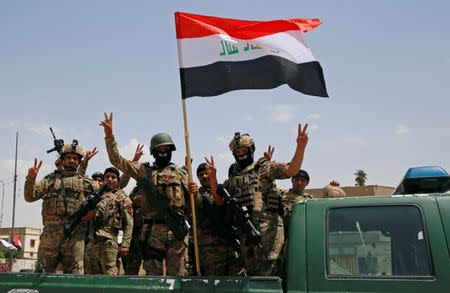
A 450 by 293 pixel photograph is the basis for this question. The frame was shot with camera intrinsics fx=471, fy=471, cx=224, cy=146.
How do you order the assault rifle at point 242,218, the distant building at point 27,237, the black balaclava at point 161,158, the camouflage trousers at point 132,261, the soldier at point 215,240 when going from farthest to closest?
the distant building at point 27,237 → the camouflage trousers at point 132,261 → the soldier at point 215,240 → the black balaclava at point 161,158 → the assault rifle at point 242,218

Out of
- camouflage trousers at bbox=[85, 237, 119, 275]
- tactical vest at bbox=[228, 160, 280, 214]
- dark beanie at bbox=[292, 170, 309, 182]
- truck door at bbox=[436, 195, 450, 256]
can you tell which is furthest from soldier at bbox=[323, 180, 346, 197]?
truck door at bbox=[436, 195, 450, 256]

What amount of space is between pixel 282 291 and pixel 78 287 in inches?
51.3

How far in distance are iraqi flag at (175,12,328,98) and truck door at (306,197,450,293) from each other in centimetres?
203

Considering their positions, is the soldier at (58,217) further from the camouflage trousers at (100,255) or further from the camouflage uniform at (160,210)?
the camouflage uniform at (160,210)

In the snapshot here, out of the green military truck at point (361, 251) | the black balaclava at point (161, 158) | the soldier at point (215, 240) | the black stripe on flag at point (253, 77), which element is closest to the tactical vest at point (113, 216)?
the soldier at point (215, 240)

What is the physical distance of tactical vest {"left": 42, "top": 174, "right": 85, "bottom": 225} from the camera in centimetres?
592

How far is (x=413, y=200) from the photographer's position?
108 inches

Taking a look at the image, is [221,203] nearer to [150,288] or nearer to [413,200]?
[150,288]

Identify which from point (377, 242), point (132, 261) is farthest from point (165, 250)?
point (132, 261)

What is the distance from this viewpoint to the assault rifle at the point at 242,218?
465 centimetres

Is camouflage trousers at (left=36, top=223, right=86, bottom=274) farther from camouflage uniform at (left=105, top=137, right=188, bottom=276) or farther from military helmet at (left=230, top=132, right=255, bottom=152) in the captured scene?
military helmet at (left=230, top=132, right=255, bottom=152)

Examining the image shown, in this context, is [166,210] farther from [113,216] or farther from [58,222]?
[113,216]

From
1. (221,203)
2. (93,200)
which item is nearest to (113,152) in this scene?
(221,203)

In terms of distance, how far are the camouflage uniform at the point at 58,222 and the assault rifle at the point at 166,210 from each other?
5.60 feet
